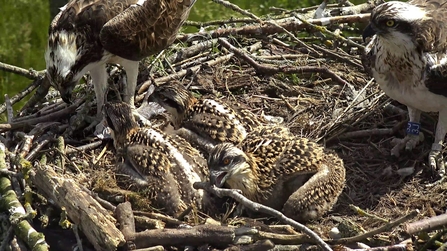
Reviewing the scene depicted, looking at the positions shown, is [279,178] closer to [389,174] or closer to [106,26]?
[389,174]

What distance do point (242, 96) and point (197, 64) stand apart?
672mm

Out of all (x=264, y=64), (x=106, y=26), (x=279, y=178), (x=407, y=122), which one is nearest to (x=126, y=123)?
(x=106, y=26)

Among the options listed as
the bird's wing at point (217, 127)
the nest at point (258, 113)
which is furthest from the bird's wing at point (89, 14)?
the bird's wing at point (217, 127)

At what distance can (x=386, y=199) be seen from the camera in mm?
6250

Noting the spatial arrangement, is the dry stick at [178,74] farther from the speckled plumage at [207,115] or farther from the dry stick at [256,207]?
the dry stick at [256,207]

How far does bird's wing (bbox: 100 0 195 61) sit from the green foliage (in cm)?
386

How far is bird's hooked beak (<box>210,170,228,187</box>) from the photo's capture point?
577 centimetres

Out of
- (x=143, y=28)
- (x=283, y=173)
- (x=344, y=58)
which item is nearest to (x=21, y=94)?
(x=143, y=28)

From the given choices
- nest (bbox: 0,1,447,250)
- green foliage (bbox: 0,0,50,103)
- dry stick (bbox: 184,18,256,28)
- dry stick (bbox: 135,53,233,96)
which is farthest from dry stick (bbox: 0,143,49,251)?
green foliage (bbox: 0,0,50,103)

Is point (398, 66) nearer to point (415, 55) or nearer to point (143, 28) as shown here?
point (415, 55)

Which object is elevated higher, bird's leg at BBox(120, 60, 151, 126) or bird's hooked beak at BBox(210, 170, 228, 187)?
bird's leg at BBox(120, 60, 151, 126)

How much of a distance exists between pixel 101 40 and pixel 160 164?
1520mm

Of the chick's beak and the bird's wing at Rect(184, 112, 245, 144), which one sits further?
the chick's beak

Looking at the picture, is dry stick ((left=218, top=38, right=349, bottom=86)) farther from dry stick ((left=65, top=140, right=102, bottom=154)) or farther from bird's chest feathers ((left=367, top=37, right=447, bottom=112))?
dry stick ((left=65, top=140, right=102, bottom=154))
